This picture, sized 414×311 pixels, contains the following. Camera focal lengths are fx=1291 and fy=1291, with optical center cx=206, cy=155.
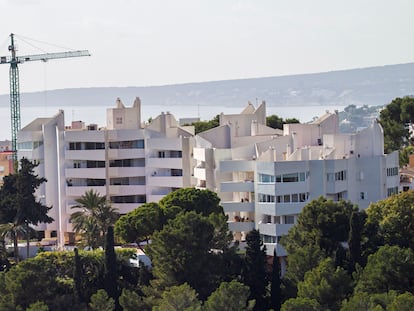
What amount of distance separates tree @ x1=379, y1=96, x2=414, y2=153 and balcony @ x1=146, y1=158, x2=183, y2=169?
48.6 feet

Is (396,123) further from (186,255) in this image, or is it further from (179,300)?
(179,300)

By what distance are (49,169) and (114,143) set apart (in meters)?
3.65

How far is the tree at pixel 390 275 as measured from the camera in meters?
42.8

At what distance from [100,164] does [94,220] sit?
11061mm

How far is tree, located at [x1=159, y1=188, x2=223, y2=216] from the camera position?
53.5m

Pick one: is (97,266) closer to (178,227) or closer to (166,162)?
(178,227)

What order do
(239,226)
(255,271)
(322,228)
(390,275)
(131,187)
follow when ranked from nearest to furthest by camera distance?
(390,275), (255,271), (322,228), (239,226), (131,187)

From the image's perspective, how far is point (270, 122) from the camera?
79375mm

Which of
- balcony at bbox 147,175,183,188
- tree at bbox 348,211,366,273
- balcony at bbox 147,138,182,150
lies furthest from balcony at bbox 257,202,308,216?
balcony at bbox 147,138,182,150

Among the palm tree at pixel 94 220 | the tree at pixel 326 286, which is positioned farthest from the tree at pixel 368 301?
the palm tree at pixel 94 220

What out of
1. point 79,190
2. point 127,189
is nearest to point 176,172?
point 127,189

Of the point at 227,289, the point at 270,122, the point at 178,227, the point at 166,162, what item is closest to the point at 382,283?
the point at 227,289

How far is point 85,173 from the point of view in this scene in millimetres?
66875

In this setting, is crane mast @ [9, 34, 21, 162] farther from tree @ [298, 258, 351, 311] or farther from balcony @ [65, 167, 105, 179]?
tree @ [298, 258, 351, 311]
